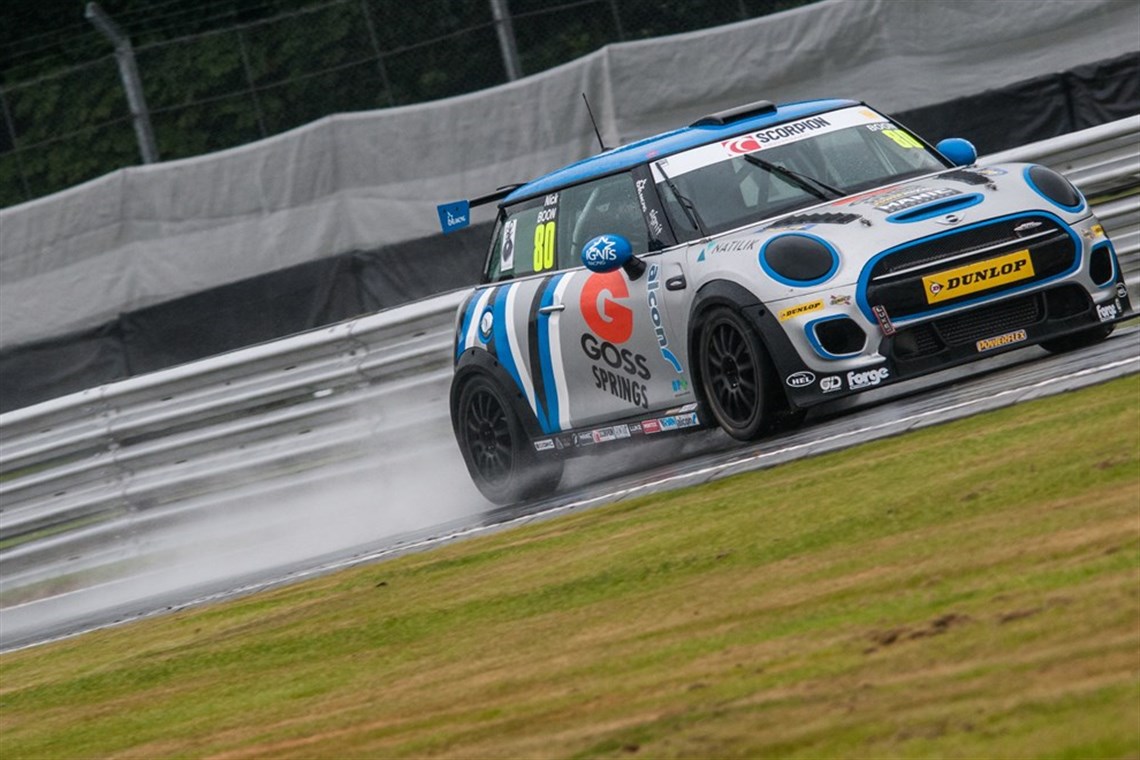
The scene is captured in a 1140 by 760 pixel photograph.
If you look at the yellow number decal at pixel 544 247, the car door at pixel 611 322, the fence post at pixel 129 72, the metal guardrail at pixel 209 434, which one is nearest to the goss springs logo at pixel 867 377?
the car door at pixel 611 322

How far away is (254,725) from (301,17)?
45.9ft

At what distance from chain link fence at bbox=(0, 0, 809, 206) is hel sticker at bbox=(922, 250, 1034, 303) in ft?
36.2

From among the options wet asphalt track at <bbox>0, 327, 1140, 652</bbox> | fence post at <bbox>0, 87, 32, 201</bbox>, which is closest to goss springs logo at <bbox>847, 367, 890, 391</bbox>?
wet asphalt track at <bbox>0, 327, 1140, 652</bbox>

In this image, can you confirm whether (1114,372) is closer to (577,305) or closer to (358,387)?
(577,305)

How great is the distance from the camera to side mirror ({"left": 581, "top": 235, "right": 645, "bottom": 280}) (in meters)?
9.12

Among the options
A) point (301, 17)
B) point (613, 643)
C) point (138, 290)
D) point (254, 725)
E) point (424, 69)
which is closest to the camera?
point (613, 643)

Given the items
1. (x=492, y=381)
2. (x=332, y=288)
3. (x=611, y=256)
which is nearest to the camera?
(x=611, y=256)

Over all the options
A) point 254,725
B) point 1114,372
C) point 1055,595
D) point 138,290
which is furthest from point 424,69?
point 1055,595

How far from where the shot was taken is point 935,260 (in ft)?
26.9

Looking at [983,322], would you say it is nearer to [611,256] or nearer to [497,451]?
[611,256]

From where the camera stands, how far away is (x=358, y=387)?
39.4 ft

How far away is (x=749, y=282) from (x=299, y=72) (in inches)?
499

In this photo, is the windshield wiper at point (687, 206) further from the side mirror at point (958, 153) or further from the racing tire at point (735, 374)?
the side mirror at point (958, 153)

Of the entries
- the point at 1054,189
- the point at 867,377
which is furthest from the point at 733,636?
the point at 1054,189
